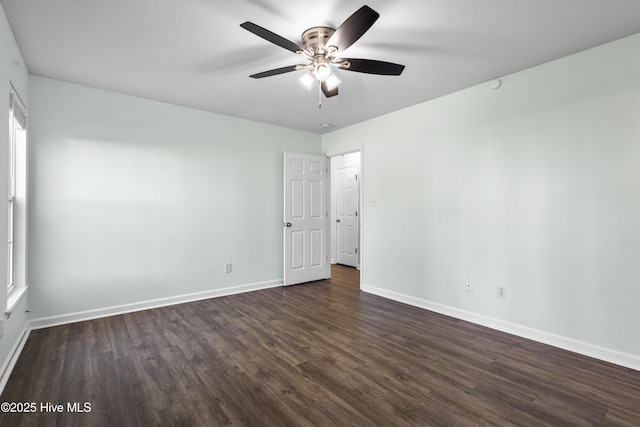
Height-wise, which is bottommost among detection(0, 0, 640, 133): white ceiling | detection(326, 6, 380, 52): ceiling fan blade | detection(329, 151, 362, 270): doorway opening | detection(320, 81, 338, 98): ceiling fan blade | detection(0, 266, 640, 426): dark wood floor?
detection(0, 266, 640, 426): dark wood floor

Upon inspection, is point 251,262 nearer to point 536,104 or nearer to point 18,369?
point 18,369

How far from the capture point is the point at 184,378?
220 centimetres

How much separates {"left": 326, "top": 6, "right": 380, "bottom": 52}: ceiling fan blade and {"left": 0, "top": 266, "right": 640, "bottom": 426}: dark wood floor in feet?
7.39

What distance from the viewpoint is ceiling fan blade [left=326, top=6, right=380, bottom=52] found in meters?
1.61

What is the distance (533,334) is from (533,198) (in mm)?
1269

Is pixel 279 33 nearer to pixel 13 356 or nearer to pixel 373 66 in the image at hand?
pixel 373 66

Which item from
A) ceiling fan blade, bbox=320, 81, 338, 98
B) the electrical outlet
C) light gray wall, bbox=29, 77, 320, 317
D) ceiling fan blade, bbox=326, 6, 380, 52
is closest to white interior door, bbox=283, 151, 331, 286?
light gray wall, bbox=29, 77, 320, 317

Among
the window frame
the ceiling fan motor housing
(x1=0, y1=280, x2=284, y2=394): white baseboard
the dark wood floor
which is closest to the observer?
the dark wood floor

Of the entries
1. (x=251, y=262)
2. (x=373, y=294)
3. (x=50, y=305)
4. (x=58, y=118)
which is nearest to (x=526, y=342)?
(x=373, y=294)

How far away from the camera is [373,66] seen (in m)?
2.25

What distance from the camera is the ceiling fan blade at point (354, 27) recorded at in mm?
1614

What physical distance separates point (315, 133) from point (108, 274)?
3.61 metres

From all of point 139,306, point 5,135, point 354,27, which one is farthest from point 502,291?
point 5,135

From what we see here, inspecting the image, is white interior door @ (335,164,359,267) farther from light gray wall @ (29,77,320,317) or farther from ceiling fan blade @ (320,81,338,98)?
ceiling fan blade @ (320,81,338,98)
